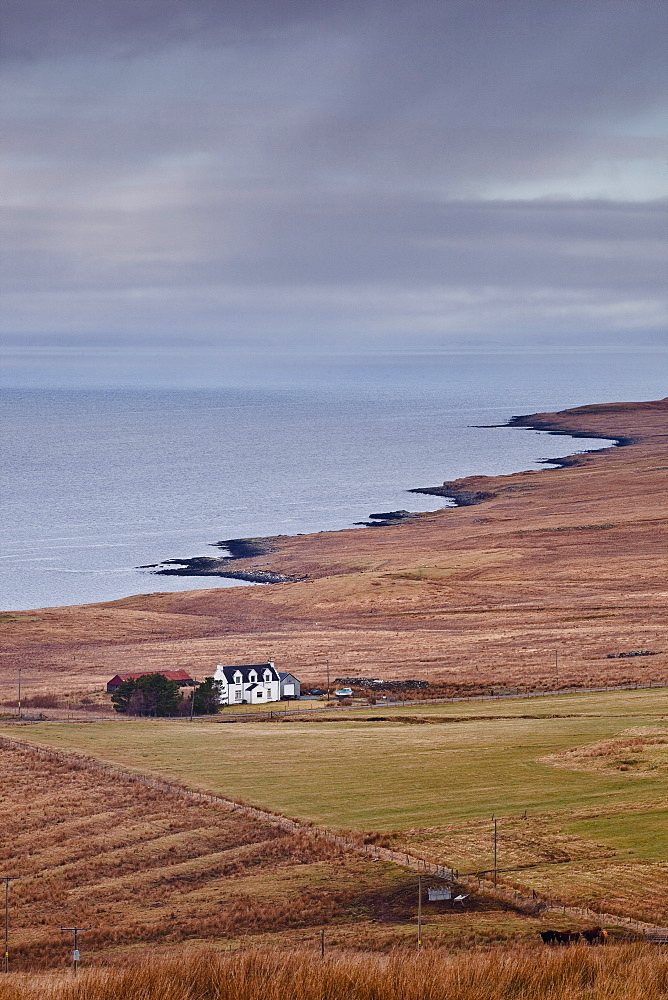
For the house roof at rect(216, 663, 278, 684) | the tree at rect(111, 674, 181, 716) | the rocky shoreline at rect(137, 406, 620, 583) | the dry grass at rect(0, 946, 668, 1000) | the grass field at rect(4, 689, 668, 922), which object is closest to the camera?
the dry grass at rect(0, 946, 668, 1000)

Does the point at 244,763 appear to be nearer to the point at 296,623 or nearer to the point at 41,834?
the point at 41,834

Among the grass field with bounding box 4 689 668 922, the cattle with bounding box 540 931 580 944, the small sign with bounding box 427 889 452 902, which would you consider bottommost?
the small sign with bounding box 427 889 452 902

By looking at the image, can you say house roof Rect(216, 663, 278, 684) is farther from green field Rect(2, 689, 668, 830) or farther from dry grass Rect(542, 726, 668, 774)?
dry grass Rect(542, 726, 668, 774)

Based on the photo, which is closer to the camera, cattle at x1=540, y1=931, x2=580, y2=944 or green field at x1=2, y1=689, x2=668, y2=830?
cattle at x1=540, y1=931, x2=580, y2=944

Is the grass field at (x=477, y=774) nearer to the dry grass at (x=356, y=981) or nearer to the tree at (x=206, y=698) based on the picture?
the tree at (x=206, y=698)

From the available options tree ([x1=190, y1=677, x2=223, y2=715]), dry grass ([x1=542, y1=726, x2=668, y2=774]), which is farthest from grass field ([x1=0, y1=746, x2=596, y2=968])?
tree ([x1=190, y1=677, x2=223, y2=715])
